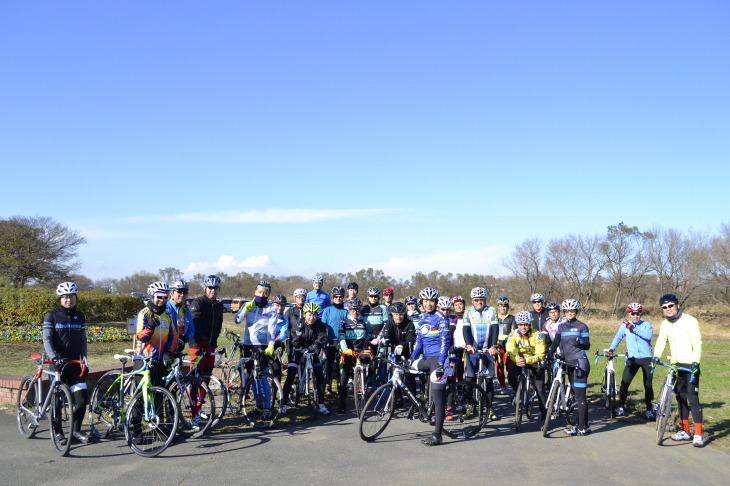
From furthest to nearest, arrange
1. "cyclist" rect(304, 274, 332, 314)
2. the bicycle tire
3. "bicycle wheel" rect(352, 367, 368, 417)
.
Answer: "cyclist" rect(304, 274, 332, 314), "bicycle wheel" rect(352, 367, 368, 417), the bicycle tire

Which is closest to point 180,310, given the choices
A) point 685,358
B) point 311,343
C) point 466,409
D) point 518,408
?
point 311,343

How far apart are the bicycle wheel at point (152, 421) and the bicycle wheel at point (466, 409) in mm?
3721

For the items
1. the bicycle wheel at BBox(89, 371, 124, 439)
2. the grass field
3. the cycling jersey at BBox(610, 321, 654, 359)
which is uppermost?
the cycling jersey at BBox(610, 321, 654, 359)

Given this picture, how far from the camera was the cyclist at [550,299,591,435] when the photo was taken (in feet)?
27.3

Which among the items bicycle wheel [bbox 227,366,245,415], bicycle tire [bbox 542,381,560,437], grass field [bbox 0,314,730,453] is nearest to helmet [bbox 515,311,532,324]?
bicycle tire [bbox 542,381,560,437]

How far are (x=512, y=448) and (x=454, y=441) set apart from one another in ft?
2.56

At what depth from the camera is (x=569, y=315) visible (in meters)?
8.95

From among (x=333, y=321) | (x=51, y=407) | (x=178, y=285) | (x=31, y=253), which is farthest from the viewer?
(x=31, y=253)

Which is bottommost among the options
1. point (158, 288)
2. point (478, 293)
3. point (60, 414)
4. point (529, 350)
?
point (60, 414)

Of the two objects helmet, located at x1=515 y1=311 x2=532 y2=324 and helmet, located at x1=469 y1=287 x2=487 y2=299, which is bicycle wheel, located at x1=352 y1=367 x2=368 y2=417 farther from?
helmet, located at x1=515 y1=311 x2=532 y2=324

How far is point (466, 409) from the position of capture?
8.64 m

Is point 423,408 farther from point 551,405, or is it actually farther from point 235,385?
point 235,385

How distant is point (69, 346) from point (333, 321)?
13.6 ft

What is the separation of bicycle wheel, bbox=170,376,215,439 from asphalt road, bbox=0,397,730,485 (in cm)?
23
